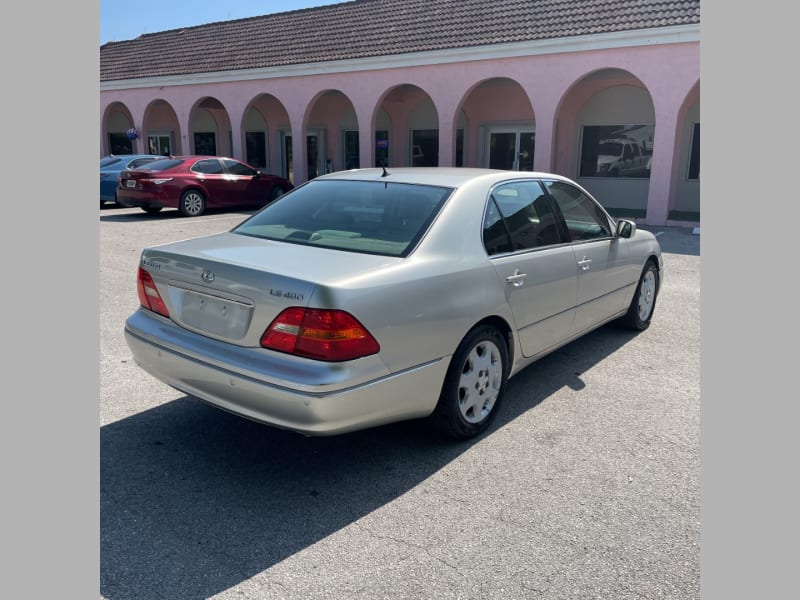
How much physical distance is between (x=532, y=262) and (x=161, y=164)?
13.3m

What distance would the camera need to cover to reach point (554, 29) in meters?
14.8

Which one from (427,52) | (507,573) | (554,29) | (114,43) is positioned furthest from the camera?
(114,43)

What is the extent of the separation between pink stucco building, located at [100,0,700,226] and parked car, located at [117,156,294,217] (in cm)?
329

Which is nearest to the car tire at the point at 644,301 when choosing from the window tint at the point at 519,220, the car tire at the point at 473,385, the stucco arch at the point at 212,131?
the window tint at the point at 519,220

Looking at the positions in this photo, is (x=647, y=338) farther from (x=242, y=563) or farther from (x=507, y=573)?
(x=242, y=563)

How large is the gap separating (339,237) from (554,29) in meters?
13.1

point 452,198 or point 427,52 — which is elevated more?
point 427,52

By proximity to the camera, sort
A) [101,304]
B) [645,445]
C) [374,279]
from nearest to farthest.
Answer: [374,279] → [645,445] → [101,304]

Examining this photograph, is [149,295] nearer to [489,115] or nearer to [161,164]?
[161,164]

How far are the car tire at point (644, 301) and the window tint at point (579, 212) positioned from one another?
948 millimetres

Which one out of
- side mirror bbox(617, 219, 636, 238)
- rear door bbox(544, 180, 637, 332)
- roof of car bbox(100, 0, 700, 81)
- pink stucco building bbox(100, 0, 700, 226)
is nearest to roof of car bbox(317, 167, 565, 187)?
rear door bbox(544, 180, 637, 332)

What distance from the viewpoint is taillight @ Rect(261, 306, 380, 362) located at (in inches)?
115

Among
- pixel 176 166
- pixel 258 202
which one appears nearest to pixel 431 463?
pixel 176 166

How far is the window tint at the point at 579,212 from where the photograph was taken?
15.8ft
